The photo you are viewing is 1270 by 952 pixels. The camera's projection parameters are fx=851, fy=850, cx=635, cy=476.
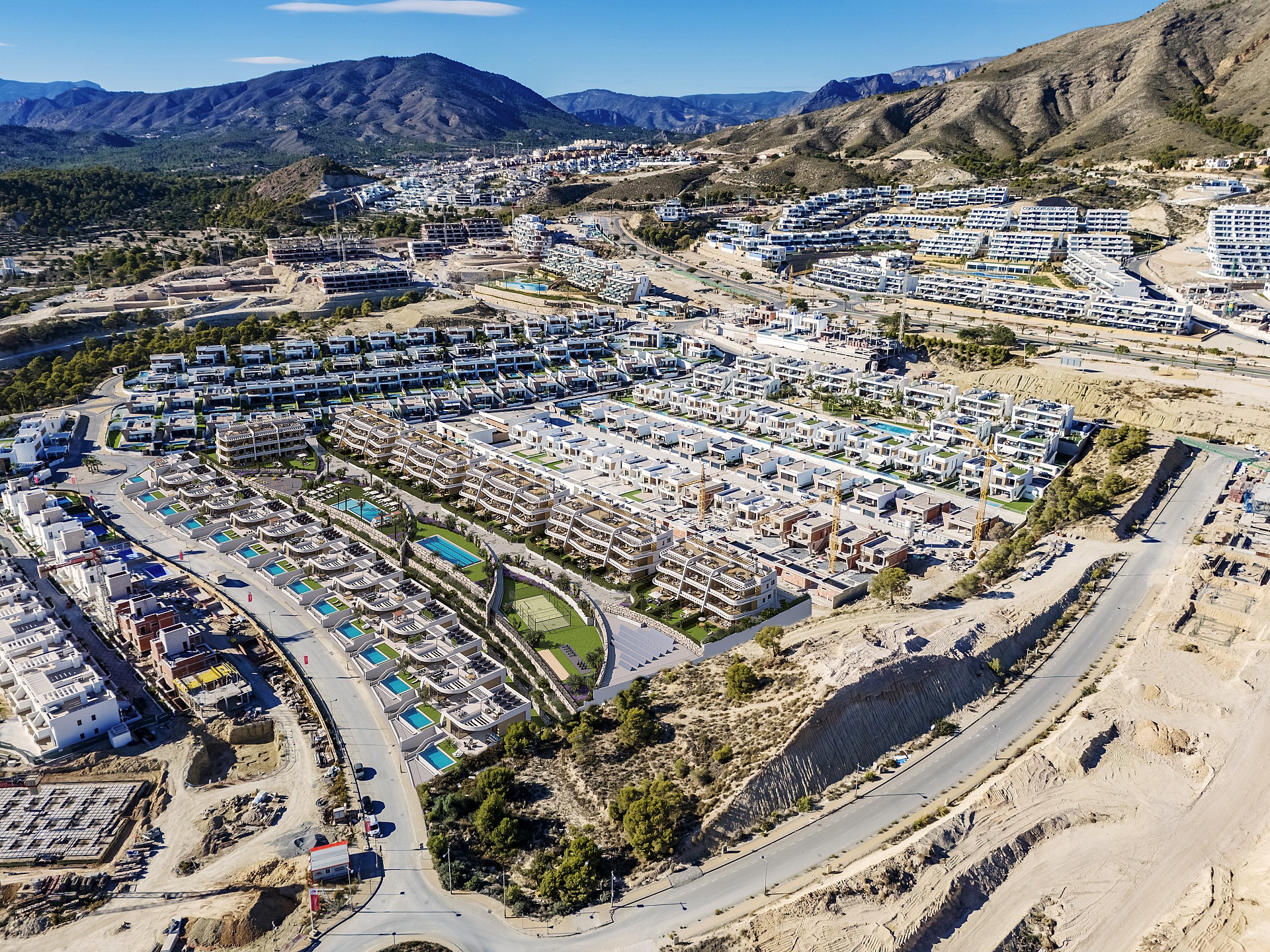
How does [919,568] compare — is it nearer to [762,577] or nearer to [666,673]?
[762,577]

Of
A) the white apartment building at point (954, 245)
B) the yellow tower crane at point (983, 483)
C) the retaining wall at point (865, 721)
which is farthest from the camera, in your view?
the white apartment building at point (954, 245)

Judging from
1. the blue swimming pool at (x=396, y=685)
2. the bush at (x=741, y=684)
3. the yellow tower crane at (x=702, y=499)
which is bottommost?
the blue swimming pool at (x=396, y=685)

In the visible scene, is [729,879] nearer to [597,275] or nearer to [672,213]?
[597,275]

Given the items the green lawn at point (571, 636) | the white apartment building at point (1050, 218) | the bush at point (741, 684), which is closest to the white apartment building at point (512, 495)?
the green lawn at point (571, 636)

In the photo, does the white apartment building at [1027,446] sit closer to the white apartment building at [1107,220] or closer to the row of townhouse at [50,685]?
the row of townhouse at [50,685]

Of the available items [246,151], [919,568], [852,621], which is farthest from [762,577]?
[246,151]

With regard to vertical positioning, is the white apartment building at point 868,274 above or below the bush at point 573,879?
above
